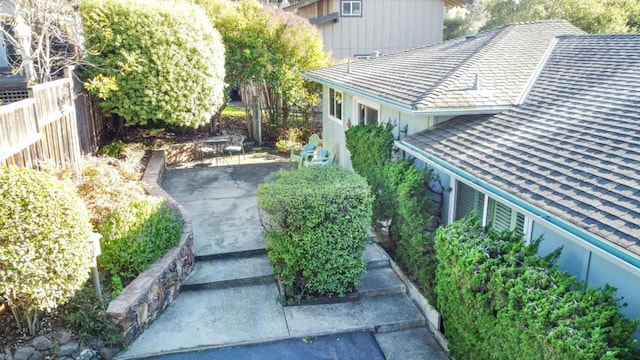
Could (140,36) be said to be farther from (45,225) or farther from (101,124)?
(45,225)

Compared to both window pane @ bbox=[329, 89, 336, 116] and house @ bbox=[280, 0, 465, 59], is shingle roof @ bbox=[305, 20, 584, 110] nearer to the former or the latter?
window pane @ bbox=[329, 89, 336, 116]

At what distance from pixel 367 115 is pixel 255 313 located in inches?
265

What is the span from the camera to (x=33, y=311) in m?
6.40

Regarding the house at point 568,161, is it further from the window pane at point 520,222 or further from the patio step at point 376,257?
the patio step at point 376,257

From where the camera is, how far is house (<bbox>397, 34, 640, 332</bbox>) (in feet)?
15.8

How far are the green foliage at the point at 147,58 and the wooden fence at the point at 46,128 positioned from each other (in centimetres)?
103

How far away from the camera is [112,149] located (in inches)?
551

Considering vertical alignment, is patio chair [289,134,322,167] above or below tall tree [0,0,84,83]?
below

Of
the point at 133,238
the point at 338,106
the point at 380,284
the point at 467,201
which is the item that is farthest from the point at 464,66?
the point at 133,238

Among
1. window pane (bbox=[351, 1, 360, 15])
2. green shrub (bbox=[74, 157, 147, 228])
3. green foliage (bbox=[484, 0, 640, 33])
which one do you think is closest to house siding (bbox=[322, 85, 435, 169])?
green shrub (bbox=[74, 157, 147, 228])

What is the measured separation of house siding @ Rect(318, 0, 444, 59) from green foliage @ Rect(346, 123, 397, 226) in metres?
12.8

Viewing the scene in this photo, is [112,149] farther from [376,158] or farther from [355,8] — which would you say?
[355,8]

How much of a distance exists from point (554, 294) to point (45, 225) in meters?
5.90

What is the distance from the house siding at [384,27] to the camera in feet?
77.3
